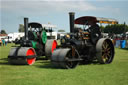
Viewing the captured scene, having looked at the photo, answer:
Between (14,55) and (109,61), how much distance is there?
4425 millimetres

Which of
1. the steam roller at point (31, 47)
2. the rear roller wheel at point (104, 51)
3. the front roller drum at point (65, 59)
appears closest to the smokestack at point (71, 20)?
the rear roller wheel at point (104, 51)

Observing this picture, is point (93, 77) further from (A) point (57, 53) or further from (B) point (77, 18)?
(B) point (77, 18)

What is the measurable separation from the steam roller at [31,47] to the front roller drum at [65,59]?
6.11 ft

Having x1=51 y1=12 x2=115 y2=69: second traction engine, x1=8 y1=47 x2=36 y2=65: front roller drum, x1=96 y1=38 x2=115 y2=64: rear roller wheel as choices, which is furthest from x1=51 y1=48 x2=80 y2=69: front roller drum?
x1=8 y1=47 x2=36 y2=65: front roller drum

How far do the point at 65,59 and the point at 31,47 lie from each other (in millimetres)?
2812

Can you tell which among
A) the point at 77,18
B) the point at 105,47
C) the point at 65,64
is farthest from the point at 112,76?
the point at 77,18

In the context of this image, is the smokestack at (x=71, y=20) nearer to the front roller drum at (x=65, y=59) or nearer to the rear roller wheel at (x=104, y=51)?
the rear roller wheel at (x=104, y=51)

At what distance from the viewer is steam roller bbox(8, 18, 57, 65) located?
9.34 metres

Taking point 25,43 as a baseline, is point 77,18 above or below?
above

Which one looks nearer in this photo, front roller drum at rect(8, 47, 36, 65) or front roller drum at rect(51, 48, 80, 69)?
front roller drum at rect(51, 48, 80, 69)

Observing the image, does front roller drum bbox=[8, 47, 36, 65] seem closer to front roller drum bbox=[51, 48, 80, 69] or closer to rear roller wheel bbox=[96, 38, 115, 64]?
front roller drum bbox=[51, 48, 80, 69]

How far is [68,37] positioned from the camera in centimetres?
941

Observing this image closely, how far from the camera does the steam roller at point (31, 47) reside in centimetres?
934

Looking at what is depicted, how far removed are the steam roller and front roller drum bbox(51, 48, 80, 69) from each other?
186 centimetres
